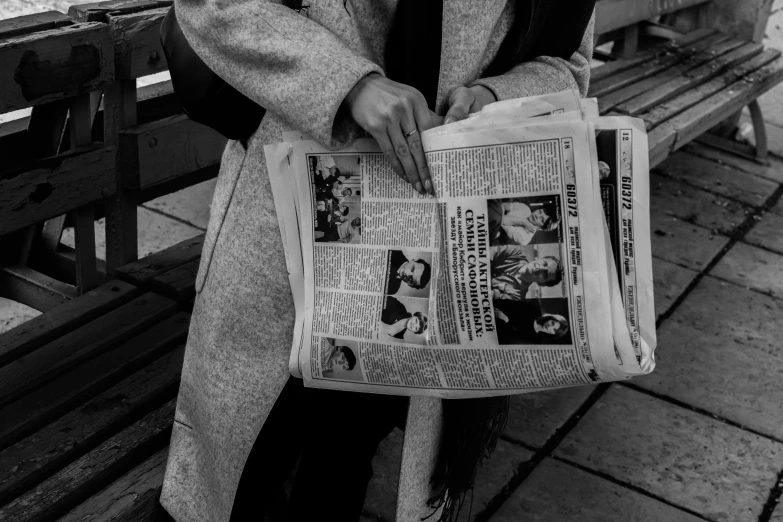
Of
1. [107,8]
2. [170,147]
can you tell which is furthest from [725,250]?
[107,8]

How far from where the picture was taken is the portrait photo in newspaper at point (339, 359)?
1401 millimetres

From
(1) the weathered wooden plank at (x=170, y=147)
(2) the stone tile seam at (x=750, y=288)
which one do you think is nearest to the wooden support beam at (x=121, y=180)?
(1) the weathered wooden plank at (x=170, y=147)

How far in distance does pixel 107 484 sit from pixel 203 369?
1.07ft

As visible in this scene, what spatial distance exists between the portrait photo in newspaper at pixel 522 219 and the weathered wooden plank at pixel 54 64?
44.0 inches

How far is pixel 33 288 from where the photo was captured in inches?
96.3

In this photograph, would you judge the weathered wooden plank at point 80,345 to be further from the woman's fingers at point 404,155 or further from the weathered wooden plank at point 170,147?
the woman's fingers at point 404,155

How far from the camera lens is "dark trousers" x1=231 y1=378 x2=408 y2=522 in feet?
5.35

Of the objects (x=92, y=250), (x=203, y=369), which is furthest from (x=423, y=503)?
(x=92, y=250)

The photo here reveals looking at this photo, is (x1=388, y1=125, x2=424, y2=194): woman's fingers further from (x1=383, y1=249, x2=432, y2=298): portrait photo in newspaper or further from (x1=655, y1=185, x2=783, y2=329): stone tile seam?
(x1=655, y1=185, x2=783, y2=329): stone tile seam

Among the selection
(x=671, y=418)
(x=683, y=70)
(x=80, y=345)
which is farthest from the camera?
(x=683, y=70)

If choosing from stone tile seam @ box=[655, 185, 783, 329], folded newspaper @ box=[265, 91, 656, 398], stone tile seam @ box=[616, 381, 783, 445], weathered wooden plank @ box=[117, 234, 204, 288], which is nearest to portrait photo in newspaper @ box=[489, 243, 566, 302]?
folded newspaper @ box=[265, 91, 656, 398]

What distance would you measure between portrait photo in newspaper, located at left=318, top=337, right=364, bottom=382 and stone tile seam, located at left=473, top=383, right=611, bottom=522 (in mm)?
1044

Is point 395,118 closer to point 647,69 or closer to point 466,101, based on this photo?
point 466,101

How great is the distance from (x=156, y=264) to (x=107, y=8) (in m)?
0.64
